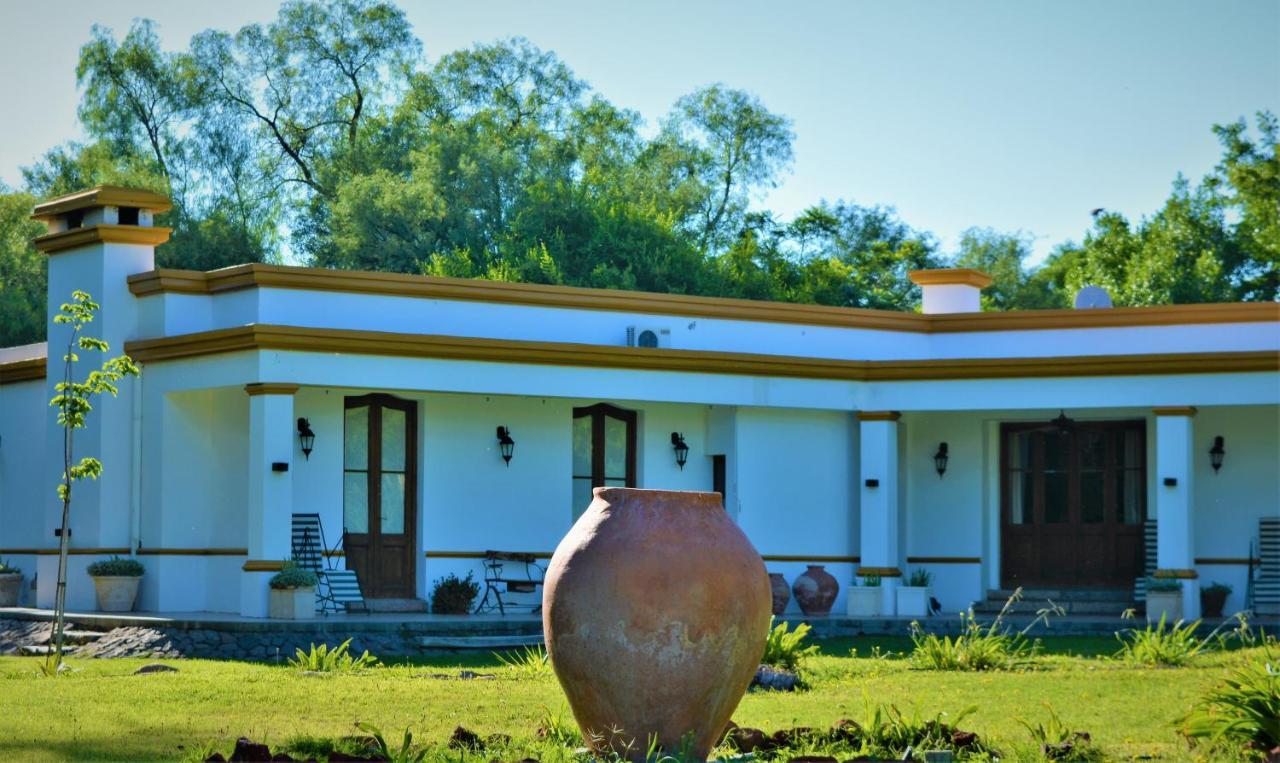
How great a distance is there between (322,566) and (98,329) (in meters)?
3.89

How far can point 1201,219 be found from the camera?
47125 mm

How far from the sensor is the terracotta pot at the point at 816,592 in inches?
887

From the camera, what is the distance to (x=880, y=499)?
74.9ft

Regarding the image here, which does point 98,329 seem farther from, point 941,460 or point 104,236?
point 941,460

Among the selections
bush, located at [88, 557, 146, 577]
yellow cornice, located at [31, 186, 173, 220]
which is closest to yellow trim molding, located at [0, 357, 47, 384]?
yellow cornice, located at [31, 186, 173, 220]

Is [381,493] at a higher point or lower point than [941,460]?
lower

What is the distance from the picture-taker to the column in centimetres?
1947

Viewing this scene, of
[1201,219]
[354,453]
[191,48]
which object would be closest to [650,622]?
[354,453]

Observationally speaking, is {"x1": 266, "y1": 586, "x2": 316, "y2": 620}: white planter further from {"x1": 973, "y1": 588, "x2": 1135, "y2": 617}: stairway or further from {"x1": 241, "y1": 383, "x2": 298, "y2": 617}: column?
{"x1": 973, "y1": 588, "x2": 1135, "y2": 617}: stairway

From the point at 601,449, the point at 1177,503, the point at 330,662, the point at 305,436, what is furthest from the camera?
the point at 601,449

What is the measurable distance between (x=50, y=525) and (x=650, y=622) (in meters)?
14.2

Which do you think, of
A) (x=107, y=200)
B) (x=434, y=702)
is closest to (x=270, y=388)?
(x=107, y=200)

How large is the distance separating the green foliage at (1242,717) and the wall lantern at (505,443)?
12128 millimetres

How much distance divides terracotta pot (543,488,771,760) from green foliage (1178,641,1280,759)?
2921mm
